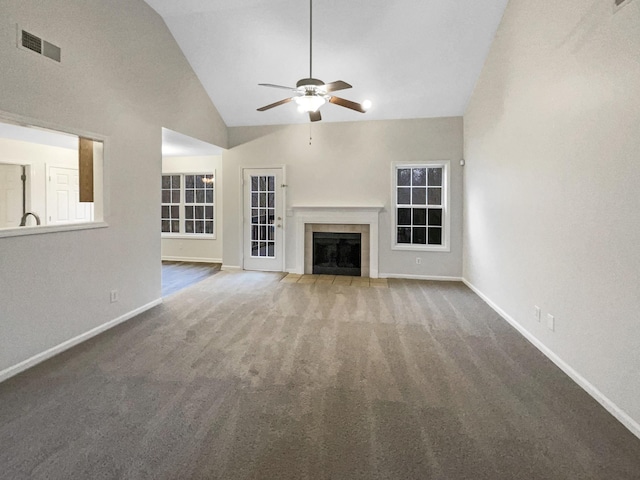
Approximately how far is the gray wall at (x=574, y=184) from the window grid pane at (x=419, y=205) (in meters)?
1.89

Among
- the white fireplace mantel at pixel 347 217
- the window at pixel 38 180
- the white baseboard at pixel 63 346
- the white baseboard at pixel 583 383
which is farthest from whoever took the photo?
the white fireplace mantel at pixel 347 217

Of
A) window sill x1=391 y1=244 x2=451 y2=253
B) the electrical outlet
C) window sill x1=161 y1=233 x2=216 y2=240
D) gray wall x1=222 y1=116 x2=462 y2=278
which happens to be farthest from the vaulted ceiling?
the electrical outlet

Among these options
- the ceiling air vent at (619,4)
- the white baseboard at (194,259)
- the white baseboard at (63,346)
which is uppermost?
the ceiling air vent at (619,4)

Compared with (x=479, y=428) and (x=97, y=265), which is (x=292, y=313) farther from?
(x=479, y=428)

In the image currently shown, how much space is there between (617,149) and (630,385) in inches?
56.9

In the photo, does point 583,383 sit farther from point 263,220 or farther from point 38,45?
point 263,220

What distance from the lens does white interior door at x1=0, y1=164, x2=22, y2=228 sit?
5309mm

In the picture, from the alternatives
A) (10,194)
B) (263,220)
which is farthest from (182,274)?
(10,194)

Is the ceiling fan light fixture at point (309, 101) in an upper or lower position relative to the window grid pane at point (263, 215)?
upper

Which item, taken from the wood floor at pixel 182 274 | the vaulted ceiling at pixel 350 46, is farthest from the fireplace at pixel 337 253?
the vaulted ceiling at pixel 350 46

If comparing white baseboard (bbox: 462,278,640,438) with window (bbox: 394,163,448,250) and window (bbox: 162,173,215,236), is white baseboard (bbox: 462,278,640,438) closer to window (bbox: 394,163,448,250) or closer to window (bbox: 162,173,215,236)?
window (bbox: 394,163,448,250)

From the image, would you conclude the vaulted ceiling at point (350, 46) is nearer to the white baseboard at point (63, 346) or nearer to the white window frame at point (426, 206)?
the white window frame at point (426, 206)

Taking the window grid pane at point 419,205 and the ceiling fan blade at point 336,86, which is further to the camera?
the window grid pane at point 419,205

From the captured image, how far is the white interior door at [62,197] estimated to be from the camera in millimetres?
5738
